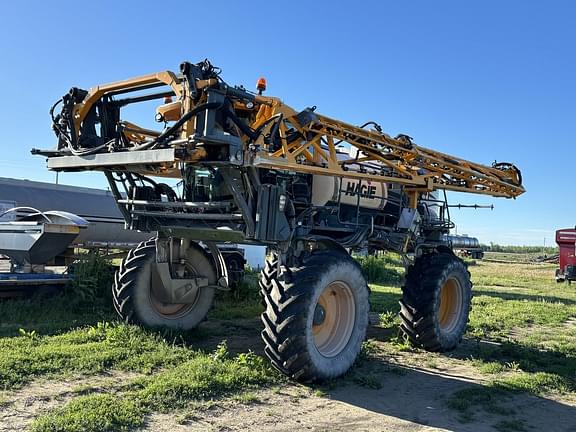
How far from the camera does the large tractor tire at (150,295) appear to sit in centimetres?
789

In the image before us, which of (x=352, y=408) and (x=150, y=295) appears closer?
(x=352, y=408)

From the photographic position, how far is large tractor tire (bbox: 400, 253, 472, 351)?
8.38 m

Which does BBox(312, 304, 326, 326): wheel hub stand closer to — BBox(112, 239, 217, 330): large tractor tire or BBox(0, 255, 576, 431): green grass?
BBox(0, 255, 576, 431): green grass

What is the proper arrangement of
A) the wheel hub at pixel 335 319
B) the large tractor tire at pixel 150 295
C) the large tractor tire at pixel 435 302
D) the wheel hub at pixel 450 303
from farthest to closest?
the wheel hub at pixel 450 303 → the large tractor tire at pixel 435 302 → the large tractor tire at pixel 150 295 → the wheel hub at pixel 335 319

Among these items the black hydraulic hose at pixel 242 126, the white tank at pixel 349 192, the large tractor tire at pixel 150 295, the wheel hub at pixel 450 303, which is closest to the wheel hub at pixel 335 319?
the white tank at pixel 349 192

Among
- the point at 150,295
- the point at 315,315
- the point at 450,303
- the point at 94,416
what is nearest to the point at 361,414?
the point at 315,315

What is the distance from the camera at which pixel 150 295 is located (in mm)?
8117

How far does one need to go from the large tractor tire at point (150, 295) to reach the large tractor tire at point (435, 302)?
2956 mm

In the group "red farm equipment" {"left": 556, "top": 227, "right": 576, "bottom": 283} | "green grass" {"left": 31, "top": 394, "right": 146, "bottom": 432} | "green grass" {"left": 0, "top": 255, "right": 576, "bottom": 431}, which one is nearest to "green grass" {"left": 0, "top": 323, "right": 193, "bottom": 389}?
"green grass" {"left": 0, "top": 255, "right": 576, "bottom": 431}

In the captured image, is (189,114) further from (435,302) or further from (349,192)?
(435,302)

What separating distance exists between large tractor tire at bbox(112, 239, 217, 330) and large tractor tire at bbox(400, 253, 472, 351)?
2.96 meters

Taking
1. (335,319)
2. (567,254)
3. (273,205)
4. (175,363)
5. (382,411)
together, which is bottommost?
(382,411)

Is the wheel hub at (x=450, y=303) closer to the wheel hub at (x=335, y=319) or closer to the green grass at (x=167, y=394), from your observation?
the wheel hub at (x=335, y=319)

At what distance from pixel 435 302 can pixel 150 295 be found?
4049mm
